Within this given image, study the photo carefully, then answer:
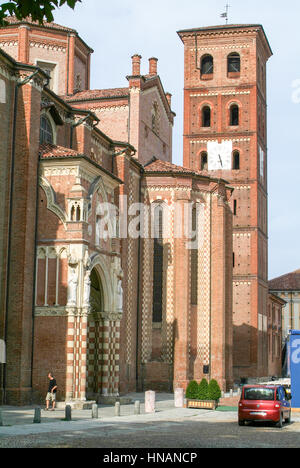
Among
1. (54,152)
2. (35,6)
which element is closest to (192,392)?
(54,152)

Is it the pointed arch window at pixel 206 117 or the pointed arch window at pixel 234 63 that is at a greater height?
the pointed arch window at pixel 234 63

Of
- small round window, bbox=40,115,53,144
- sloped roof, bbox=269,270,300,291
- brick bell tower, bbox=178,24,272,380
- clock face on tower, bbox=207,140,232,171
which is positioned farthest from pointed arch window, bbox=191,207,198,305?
sloped roof, bbox=269,270,300,291

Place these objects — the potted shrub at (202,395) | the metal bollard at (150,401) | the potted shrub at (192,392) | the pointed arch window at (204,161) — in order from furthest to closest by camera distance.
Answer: the pointed arch window at (204,161) → the potted shrub at (192,392) → the potted shrub at (202,395) → the metal bollard at (150,401)

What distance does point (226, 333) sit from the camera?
137 ft

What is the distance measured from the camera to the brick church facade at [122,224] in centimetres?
2692

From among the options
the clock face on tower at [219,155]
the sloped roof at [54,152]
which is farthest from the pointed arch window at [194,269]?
the clock face on tower at [219,155]

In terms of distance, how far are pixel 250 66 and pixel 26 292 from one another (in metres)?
35.0

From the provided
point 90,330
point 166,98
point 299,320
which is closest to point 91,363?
point 90,330

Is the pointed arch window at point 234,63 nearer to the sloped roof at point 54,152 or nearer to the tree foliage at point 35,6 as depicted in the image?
the sloped roof at point 54,152

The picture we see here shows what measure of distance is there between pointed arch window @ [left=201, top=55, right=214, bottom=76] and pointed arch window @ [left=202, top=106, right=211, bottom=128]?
109 inches

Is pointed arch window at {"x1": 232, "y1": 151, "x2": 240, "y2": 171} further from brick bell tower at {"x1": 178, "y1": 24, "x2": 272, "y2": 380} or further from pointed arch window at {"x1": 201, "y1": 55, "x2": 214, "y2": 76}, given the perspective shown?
pointed arch window at {"x1": 201, "y1": 55, "x2": 214, "y2": 76}

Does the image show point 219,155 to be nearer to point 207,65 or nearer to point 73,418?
point 207,65

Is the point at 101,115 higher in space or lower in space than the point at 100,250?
higher
